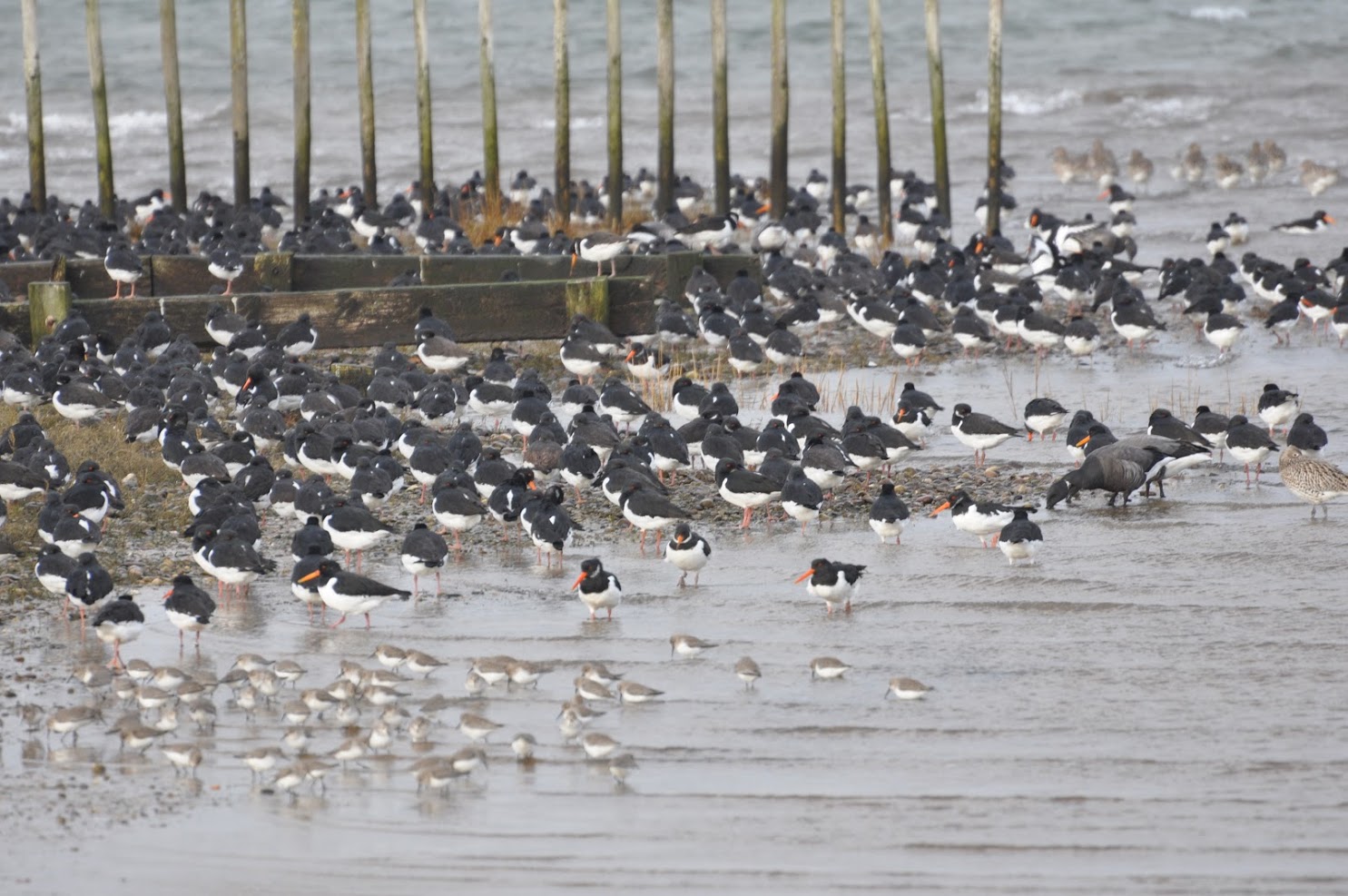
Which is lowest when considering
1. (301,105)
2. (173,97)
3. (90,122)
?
(90,122)

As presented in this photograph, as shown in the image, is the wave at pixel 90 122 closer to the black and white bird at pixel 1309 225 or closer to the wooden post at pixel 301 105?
the wooden post at pixel 301 105

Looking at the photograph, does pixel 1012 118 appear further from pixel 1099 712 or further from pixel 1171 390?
pixel 1099 712

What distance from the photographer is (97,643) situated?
11727 millimetres

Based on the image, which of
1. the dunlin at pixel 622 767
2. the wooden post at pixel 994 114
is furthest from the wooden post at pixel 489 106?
the dunlin at pixel 622 767

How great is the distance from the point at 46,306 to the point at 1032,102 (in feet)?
117

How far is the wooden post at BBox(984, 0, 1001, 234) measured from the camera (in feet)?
94.6

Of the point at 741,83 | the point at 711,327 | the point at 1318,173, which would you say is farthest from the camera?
the point at 741,83

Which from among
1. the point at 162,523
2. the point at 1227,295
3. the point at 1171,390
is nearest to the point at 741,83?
the point at 1227,295

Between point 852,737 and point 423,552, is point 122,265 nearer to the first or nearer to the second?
point 423,552

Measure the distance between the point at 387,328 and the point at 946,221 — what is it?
12.0m

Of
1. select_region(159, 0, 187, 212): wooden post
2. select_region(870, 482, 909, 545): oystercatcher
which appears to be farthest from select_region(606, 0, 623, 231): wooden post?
select_region(870, 482, 909, 545): oystercatcher

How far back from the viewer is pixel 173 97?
30.5 metres

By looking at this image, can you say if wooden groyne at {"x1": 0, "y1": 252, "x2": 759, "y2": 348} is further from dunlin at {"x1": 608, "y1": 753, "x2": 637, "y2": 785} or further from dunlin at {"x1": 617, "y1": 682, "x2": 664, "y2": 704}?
dunlin at {"x1": 608, "y1": 753, "x2": 637, "y2": 785}

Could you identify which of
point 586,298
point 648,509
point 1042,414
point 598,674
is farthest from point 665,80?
point 598,674
